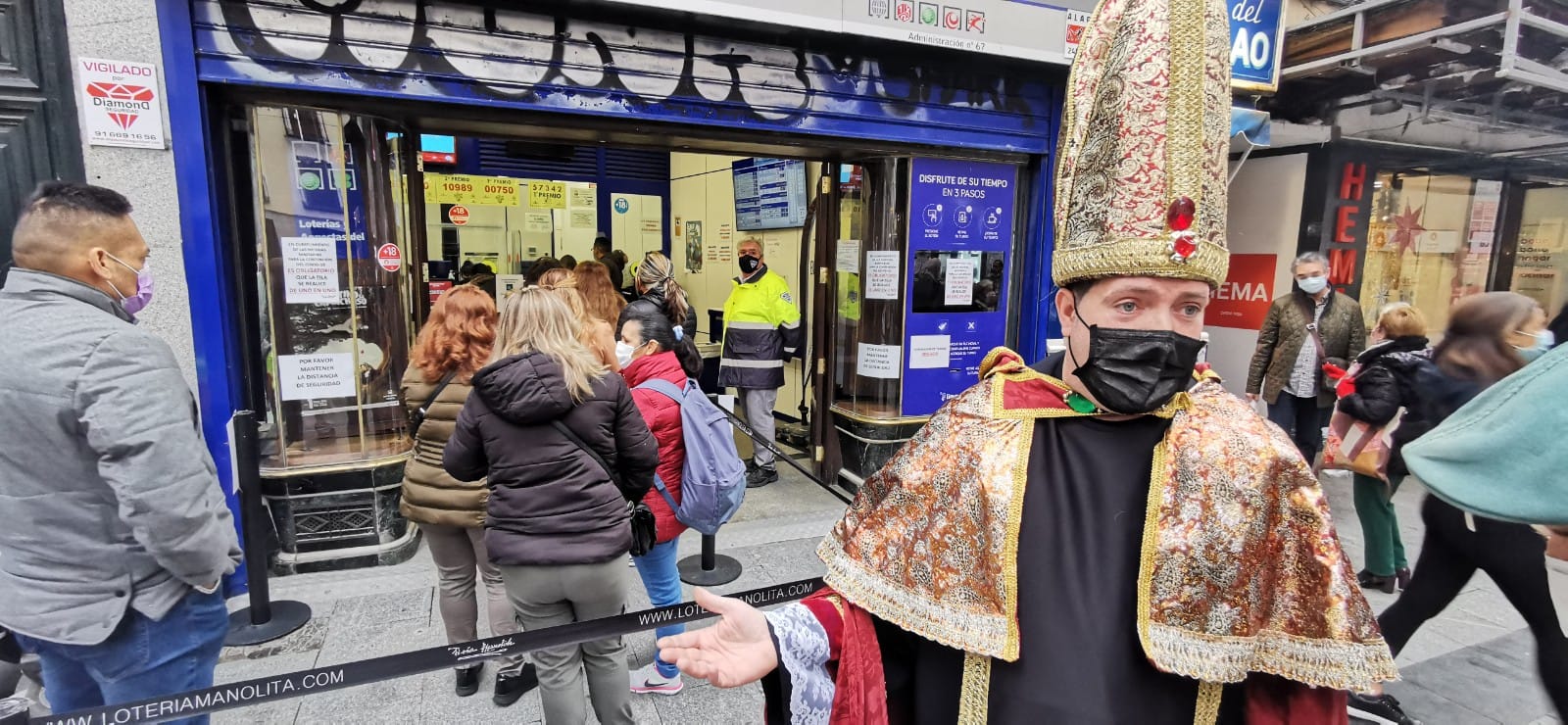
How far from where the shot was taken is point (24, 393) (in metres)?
1.94

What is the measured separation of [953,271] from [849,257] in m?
0.86

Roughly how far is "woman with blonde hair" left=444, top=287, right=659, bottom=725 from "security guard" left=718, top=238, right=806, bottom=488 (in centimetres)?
356

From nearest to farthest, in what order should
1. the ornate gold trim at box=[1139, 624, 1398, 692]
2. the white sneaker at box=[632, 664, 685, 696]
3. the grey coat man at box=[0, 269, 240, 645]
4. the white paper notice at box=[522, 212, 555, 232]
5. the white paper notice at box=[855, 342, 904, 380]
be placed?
1. the ornate gold trim at box=[1139, 624, 1398, 692]
2. the grey coat man at box=[0, 269, 240, 645]
3. the white sneaker at box=[632, 664, 685, 696]
4. the white paper notice at box=[855, 342, 904, 380]
5. the white paper notice at box=[522, 212, 555, 232]

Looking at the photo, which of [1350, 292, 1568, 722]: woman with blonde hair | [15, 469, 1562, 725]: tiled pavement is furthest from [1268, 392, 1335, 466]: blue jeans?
[1350, 292, 1568, 722]: woman with blonde hair

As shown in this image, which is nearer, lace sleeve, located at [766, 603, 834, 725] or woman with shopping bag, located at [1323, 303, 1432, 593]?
lace sleeve, located at [766, 603, 834, 725]

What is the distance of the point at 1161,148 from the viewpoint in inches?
50.2

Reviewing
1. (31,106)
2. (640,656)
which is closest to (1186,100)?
(640,656)

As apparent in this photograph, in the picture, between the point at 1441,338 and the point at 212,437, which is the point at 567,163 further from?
the point at 1441,338

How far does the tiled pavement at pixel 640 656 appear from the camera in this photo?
321 cm

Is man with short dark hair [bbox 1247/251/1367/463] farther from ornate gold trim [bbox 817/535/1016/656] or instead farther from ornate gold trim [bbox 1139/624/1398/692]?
ornate gold trim [bbox 817/535/1016/656]

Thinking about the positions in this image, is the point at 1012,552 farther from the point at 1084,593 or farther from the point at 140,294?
the point at 140,294

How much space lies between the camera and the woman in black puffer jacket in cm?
388

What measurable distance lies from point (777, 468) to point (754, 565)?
6.97 ft

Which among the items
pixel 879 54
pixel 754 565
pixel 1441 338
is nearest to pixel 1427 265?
pixel 1441 338
